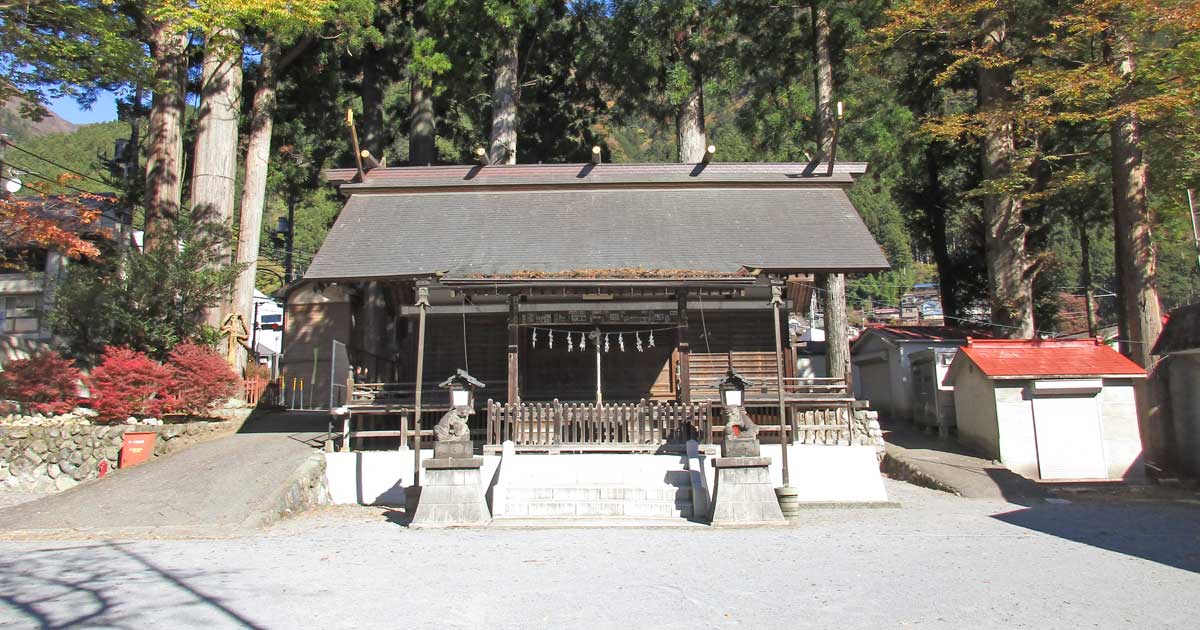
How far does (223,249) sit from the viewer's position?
55.0ft

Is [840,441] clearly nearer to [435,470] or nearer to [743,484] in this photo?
[743,484]

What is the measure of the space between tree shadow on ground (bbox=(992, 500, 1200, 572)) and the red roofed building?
1599 mm

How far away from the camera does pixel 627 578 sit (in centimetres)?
711

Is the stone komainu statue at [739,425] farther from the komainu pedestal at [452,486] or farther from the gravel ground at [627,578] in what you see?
the komainu pedestal at [452,486]

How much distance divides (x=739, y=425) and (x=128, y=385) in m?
11.2

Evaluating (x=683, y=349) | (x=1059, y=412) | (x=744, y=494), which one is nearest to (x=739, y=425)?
(x=744, y=494)

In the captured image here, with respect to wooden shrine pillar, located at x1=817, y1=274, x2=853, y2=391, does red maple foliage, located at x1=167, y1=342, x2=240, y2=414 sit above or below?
below

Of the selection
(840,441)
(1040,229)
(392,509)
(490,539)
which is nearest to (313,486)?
(392,509)

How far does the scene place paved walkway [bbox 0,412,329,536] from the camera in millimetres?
9656

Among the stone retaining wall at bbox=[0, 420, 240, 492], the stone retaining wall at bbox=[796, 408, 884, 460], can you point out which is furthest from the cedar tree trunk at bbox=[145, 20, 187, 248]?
the stone retaining wall at bbox=[796, 408, 884, 460]

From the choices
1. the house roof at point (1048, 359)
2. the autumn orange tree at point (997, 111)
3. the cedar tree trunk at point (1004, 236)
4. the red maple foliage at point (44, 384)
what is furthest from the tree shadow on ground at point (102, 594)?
the cedar tree trunk at point (1004, 236)

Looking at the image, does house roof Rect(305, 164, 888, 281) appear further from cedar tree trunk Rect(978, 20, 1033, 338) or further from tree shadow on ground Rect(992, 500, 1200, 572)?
tree shadow on ground Rect(992, 500, 1200, 572)

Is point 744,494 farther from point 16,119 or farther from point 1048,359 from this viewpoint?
point 16,119

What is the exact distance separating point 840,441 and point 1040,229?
16725 mm
